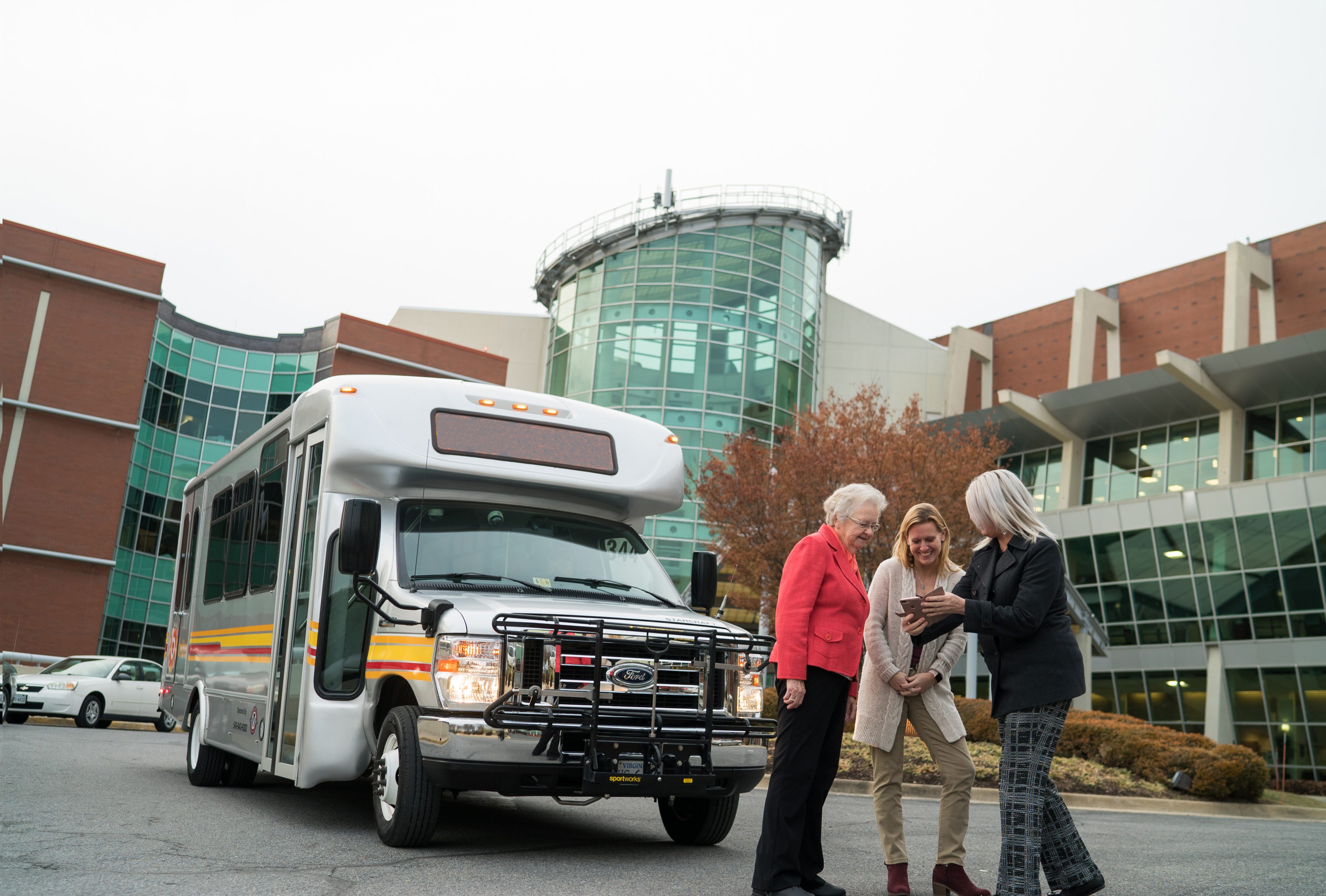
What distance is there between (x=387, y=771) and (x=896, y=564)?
3.19 meters

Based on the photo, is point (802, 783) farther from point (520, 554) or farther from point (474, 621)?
point (520, 554)

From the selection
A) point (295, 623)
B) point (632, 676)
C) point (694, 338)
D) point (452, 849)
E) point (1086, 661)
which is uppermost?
point (694, 338)

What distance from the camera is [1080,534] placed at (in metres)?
34.7

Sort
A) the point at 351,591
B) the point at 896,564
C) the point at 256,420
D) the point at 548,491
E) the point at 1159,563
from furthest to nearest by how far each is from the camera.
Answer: the point at 256,420, the point at 1159,563, the point at 548,491, the point at 351,591, the point at 896,564

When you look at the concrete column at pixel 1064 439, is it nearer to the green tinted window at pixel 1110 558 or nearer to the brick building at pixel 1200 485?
the brick building at pixel 1200 485

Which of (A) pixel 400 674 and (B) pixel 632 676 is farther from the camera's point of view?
(A) pixel 400 674

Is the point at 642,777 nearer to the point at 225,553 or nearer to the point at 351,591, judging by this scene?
the point at 351,591

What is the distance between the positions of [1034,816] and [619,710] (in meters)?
2.36

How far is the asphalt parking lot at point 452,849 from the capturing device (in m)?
5.53

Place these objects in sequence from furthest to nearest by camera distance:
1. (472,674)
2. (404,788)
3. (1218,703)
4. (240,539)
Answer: (1218,703) → (240,539) → (404,788) → (472,674)

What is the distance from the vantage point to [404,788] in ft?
20.6

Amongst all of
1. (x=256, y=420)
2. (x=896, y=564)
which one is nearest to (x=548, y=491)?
(x=896, y=564)

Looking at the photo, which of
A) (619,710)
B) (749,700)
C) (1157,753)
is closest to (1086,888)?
(749,700)

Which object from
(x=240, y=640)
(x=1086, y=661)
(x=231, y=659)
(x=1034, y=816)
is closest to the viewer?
(x=1034, y=816)
